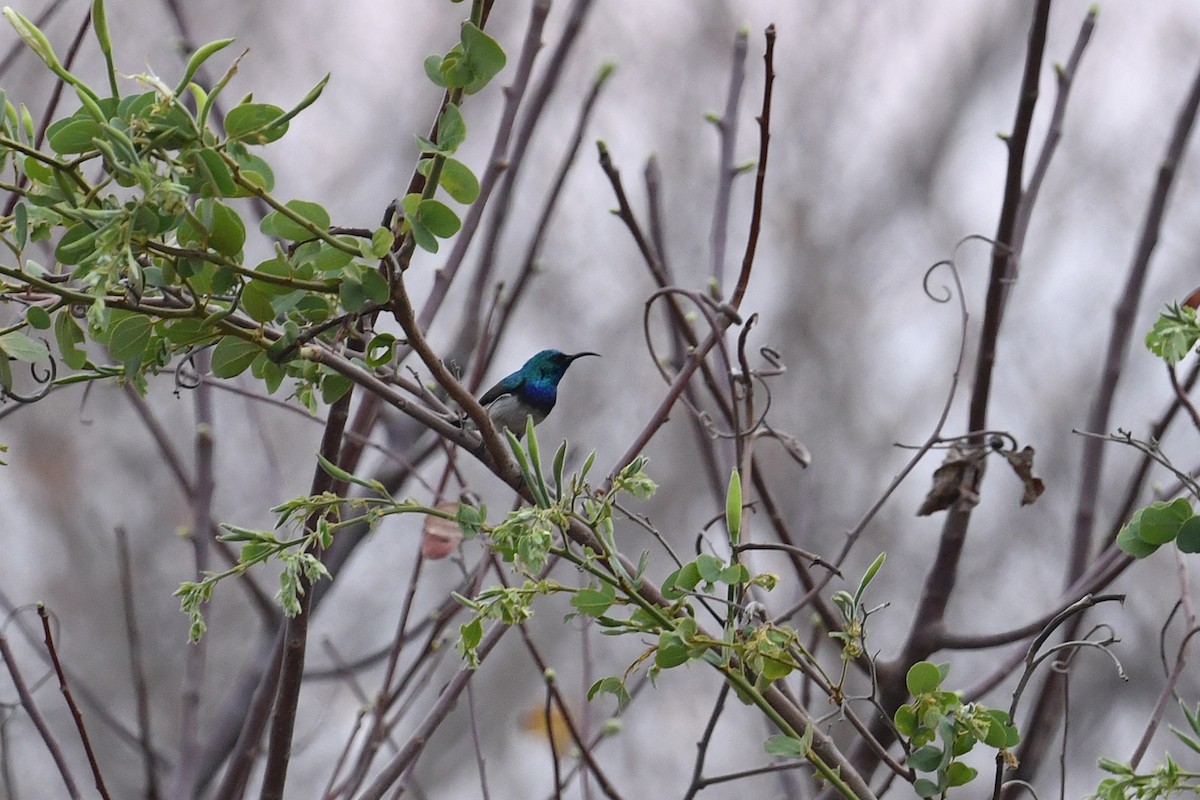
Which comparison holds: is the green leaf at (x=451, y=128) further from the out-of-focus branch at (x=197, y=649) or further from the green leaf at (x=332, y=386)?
the out-of-focus branch at (x=197, y=649)

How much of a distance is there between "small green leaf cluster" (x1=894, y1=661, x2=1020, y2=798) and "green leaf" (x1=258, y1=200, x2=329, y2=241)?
28.2 inches

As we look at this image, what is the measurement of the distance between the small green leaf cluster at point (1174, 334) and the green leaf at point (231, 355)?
3.08 ft

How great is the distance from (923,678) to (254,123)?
2.70 ft

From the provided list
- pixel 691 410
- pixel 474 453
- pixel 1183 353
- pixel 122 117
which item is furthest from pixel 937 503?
pixel 122 117

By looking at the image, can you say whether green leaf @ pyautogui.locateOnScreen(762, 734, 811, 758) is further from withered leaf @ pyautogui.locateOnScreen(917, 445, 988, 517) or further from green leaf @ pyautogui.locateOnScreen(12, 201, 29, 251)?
withered leaf @ pyautogui.locateOnScreen(917, 445, 988, 517)

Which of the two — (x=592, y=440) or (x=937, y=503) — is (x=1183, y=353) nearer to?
(x=937, y=503)

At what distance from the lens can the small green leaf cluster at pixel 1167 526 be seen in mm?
1111

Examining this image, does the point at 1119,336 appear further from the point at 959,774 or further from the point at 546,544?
the point at 546,544

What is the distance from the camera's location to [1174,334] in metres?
1.24

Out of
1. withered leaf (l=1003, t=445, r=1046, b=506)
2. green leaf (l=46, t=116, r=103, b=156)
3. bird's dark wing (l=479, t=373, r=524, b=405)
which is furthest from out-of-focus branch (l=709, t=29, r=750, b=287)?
green leaf (l=46, t=116, r=103, b=156)

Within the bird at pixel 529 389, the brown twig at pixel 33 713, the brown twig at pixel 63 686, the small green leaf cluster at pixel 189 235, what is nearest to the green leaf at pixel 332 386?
the small green leaf cluster at pixel 189 235

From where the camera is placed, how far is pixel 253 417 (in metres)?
2.87

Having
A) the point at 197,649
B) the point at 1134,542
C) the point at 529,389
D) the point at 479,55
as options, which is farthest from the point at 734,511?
the point at 529,389

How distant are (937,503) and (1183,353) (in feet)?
3.17
